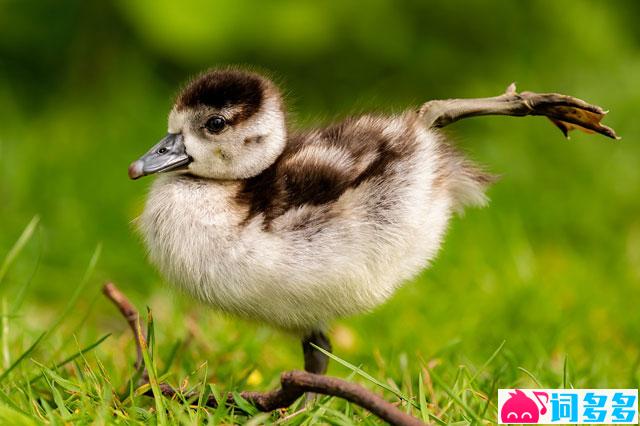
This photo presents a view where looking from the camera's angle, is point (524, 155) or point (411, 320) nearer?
point (411, 320)

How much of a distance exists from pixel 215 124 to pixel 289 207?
386 millimetres

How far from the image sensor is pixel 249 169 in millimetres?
2838

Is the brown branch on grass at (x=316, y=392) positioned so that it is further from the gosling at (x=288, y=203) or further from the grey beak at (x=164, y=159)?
the grey beak at (x=164, y=159)

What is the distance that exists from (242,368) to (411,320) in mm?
977

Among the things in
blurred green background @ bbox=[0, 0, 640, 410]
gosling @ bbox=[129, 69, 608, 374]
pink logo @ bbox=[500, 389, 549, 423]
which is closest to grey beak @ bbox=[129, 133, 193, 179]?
gosling @ bbox=[129, 69, 608, 374]

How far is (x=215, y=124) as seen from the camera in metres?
2.86

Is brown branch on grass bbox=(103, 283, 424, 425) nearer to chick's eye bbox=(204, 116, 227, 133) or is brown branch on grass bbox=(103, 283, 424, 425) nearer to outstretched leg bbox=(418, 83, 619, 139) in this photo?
chick's eye bbox=(204, 116, 227, 133)

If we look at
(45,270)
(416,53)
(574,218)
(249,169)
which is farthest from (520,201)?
(249,169)

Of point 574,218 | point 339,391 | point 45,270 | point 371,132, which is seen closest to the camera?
point 339,391

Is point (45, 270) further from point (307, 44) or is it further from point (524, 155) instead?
point (524, 155)

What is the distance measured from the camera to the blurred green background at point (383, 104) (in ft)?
13.4

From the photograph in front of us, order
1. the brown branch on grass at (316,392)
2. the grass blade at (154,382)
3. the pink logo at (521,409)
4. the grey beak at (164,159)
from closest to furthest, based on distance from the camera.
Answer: the brown branch on grass at (316,392) → the grass blade at (154,382) → the pink logo at (521,409) → the grey beak at (164,159)

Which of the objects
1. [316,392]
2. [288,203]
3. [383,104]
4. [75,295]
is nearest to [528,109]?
[288,203]

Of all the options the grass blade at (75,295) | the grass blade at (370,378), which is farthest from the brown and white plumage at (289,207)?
the grass blade at (75,295)
